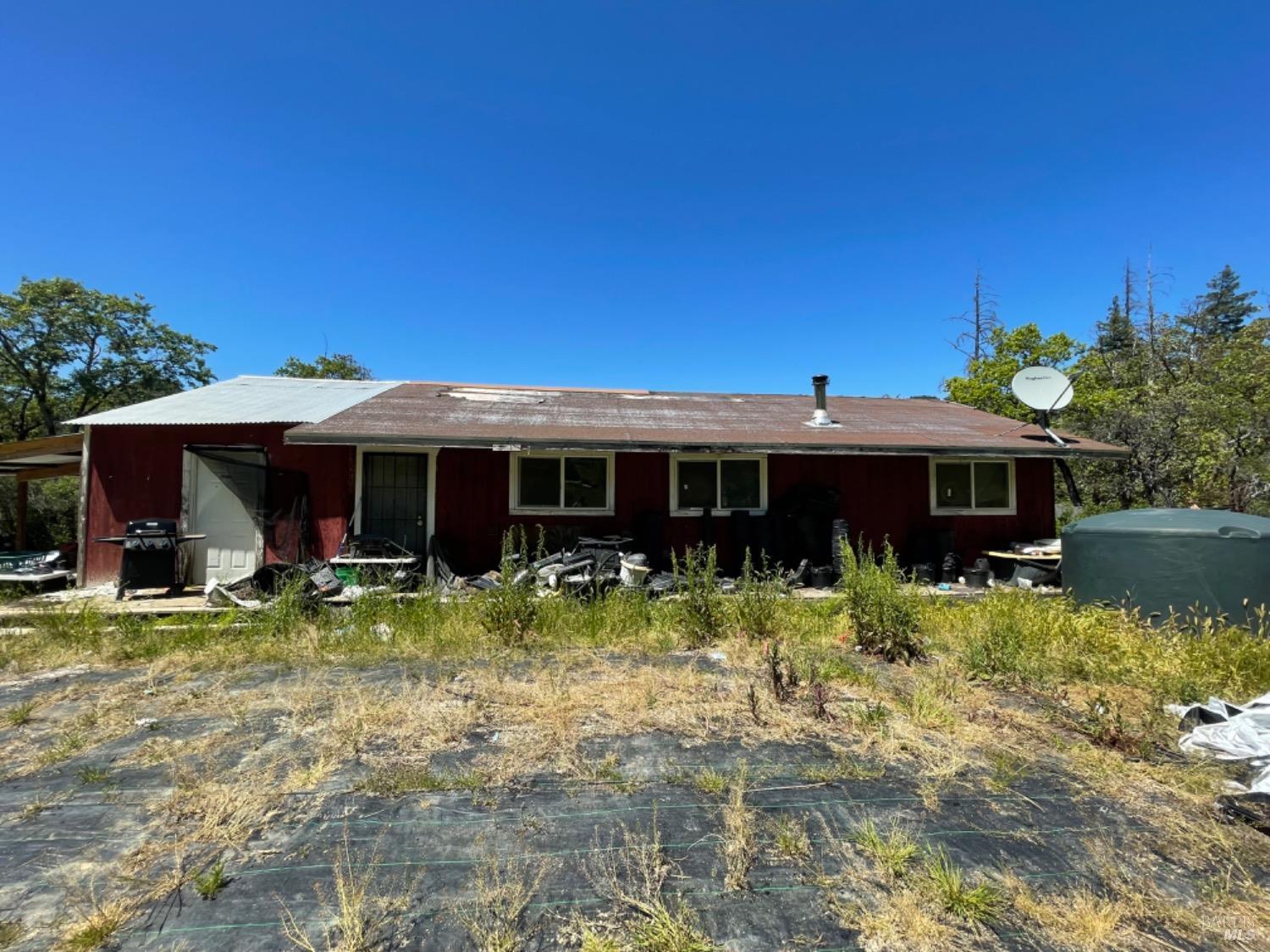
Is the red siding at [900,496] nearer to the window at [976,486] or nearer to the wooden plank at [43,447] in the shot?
the window at [976,486]

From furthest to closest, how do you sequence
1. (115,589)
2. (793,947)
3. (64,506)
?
(64,506) → (115,589) → (793,947)

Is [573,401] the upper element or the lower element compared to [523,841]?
upper

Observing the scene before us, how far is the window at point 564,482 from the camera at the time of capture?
8938 mm

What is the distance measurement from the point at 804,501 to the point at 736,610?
391 centimetres

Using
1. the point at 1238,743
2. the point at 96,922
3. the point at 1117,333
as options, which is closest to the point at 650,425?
the point at 1238,743

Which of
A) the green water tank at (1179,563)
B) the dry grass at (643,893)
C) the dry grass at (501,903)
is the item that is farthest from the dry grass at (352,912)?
the green water tank at (1179,563)

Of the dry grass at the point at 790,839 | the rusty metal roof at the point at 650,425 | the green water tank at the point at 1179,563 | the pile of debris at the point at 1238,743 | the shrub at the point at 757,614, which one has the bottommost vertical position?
the dry grass at the point at 790,839

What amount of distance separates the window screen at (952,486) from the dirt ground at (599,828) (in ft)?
20.5

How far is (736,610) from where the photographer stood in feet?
18.9

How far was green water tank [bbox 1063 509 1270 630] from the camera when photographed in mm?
5242

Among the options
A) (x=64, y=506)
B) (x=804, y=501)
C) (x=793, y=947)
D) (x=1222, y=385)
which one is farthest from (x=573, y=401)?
(x=1222, y=385)

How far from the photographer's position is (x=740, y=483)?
9.33 meters

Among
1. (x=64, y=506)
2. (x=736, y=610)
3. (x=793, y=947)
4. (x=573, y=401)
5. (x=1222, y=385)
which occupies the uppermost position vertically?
(x=1222, y=385)

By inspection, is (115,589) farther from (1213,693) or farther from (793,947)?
(1213,693)
